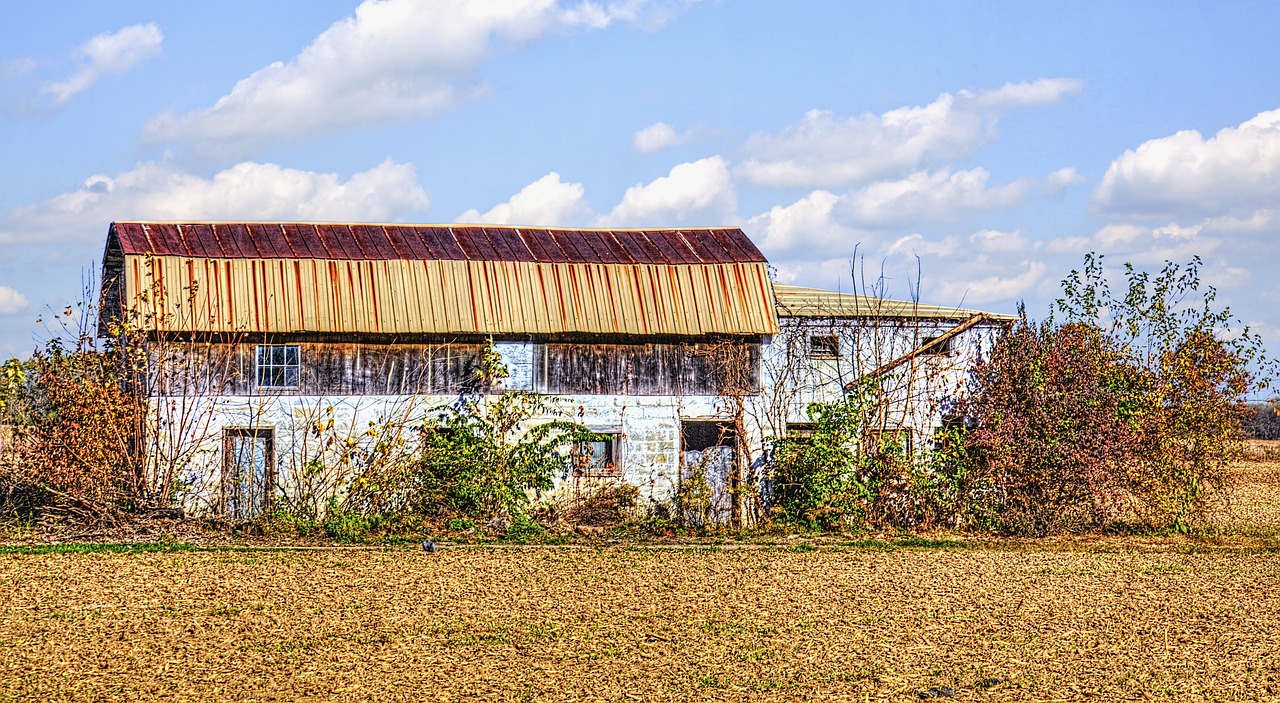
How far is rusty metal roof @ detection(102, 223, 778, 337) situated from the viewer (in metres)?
20.1

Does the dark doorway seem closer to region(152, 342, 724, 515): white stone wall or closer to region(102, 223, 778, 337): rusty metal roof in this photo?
region(152, 342, 724, 515): white stone wall

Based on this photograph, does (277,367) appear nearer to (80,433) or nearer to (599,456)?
(80,433)

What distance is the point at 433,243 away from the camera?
22.1 metres

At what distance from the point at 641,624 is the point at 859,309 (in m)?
10.2

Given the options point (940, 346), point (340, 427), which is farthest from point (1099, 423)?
point (340, 427)

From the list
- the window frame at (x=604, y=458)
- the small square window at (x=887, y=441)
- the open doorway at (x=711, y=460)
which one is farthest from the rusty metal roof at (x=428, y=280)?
the small square window at (x=887, y=441)

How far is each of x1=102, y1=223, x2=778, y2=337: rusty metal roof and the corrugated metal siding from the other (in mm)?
22

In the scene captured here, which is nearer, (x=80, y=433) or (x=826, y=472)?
(x=80, y=433)

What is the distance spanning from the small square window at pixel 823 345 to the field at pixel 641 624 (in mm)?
4085

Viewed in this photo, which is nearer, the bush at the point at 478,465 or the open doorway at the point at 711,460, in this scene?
the bush at the point at 478,465

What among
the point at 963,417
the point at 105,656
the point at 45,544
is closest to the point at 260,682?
the point at 105,656

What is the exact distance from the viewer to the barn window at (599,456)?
68.5 feet

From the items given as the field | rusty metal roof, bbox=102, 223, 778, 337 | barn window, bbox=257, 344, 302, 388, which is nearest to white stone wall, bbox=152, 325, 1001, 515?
barn window, bbox=257, 344, 302, 388

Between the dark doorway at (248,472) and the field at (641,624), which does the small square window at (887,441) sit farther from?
the dark doorway at (248,472)
